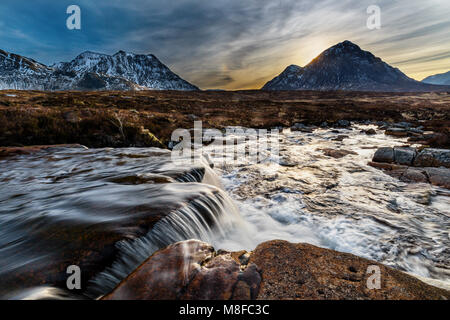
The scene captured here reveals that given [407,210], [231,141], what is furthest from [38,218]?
[231,141]

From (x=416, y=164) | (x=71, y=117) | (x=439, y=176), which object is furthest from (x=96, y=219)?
(x=71, y=117)

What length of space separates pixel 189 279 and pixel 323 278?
1584 mm

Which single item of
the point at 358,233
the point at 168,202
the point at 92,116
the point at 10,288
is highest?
the point at 92,116

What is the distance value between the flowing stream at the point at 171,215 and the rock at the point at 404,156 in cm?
134

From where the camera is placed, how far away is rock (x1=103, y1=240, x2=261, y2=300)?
222 cm

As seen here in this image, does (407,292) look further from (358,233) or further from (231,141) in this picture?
(231,141)

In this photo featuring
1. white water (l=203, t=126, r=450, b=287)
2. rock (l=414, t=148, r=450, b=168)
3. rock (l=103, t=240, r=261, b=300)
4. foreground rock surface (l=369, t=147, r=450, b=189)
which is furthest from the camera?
rock (l=414, t=148, r=450, b=168)

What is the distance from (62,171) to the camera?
812 centimetres

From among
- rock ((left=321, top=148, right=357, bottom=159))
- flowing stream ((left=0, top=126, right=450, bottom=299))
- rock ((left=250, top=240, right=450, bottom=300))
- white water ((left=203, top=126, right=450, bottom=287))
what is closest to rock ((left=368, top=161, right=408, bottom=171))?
white water ((left=203, top=126, right=450, bottom=287))

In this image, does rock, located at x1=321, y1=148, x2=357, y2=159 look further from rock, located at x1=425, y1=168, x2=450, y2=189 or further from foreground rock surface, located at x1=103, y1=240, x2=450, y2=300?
foreground rock surface, located at x1=103, y1=240, x2=450, y2=300

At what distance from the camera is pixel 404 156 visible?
32.9ft

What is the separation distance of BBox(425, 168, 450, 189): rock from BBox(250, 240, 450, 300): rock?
24.2ft

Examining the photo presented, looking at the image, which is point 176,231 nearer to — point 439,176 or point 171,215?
point 171,215

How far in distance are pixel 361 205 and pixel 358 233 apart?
1.83 meters
